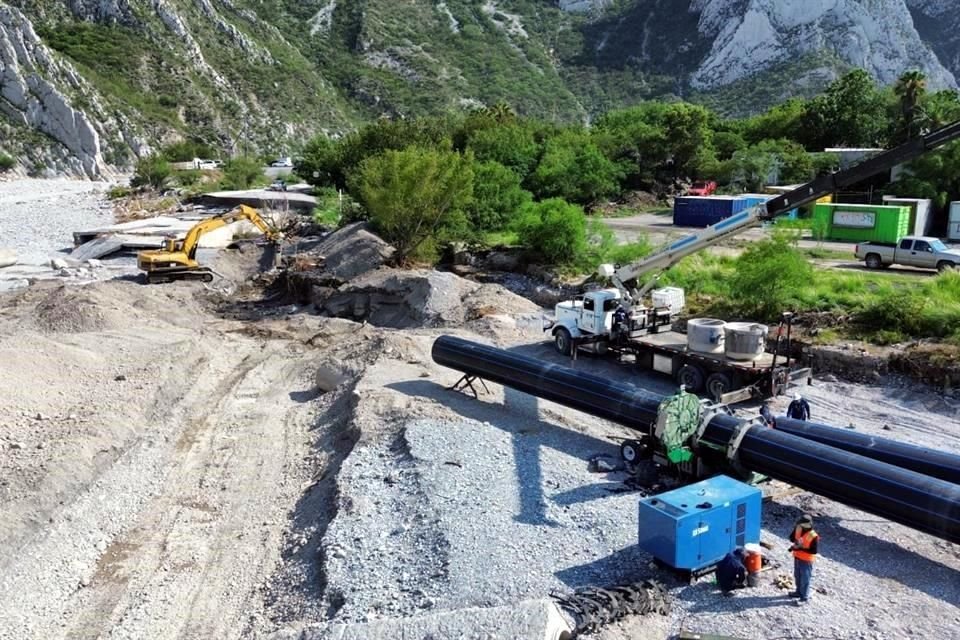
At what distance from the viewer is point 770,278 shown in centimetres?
2747

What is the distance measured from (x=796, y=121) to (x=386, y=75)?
300 feet

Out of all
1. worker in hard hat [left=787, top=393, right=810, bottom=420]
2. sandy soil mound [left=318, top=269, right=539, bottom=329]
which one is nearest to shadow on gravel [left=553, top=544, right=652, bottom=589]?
worker in hard hat [left=787, top=393, right=810, bottom=420]

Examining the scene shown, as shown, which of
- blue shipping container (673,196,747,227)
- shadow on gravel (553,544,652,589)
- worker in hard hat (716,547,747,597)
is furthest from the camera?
blue shipping container (673,196,747,227)

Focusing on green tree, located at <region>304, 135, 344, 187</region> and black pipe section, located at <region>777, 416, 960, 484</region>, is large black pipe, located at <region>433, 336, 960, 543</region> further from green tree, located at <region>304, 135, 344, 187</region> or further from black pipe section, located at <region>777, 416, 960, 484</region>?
green tree, located at <region>304, 135, 344, 187</region>

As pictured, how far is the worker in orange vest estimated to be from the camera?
1150 centimetres

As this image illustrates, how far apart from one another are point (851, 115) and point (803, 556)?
71.6m

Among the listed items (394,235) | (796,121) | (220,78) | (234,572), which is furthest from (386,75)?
(234,572)

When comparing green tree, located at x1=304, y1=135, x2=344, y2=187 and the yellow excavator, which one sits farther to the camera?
green tree, located at x1=304, y1=135, x2=344, y2=187

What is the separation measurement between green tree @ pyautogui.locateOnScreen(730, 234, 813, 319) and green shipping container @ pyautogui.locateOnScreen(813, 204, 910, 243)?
1835cm

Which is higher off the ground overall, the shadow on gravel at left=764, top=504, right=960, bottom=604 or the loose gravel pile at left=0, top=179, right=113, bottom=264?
the loose gravel pile at left=0, top=179, right=113, bottom=264

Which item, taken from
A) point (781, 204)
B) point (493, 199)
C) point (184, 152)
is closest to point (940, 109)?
point (493, 199)

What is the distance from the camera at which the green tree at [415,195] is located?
40188mm

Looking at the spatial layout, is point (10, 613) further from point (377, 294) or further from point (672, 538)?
point (377, 294)

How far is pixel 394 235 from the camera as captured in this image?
41938 millimetres
